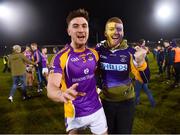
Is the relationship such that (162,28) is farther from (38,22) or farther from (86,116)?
(86,116)

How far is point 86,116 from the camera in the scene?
3805mm

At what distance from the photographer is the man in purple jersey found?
3721 millimetres

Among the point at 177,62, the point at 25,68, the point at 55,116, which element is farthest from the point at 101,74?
the point at 177,62

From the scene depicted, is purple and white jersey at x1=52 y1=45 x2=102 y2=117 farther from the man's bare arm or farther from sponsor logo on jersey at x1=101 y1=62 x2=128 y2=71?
sponsor logo on jersey at x1=101 y1=62 x2=128 y2=71

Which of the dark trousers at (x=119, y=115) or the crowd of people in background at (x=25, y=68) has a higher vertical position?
the dark trousers at (x=119, y=115)

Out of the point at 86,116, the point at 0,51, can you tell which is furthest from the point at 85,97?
the point at 0,51

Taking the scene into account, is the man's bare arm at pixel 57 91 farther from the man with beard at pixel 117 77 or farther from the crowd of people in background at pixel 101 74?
the man with beard at pixel 117 77

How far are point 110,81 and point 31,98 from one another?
27.2ft

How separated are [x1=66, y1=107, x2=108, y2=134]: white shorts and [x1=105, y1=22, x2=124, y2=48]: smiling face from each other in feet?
3.16

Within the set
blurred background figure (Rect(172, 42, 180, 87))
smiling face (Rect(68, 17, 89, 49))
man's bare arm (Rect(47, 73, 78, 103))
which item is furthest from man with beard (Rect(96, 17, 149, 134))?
blurred background figure (Rect(172, 42, 180, 87))

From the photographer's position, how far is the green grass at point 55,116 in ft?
24.6

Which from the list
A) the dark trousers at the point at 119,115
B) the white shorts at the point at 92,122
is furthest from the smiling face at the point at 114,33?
the white shorts at the point at 92,122

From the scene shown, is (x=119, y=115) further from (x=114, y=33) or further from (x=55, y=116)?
(x=55, y=116)

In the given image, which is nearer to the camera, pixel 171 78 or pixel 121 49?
pixel 121 49
